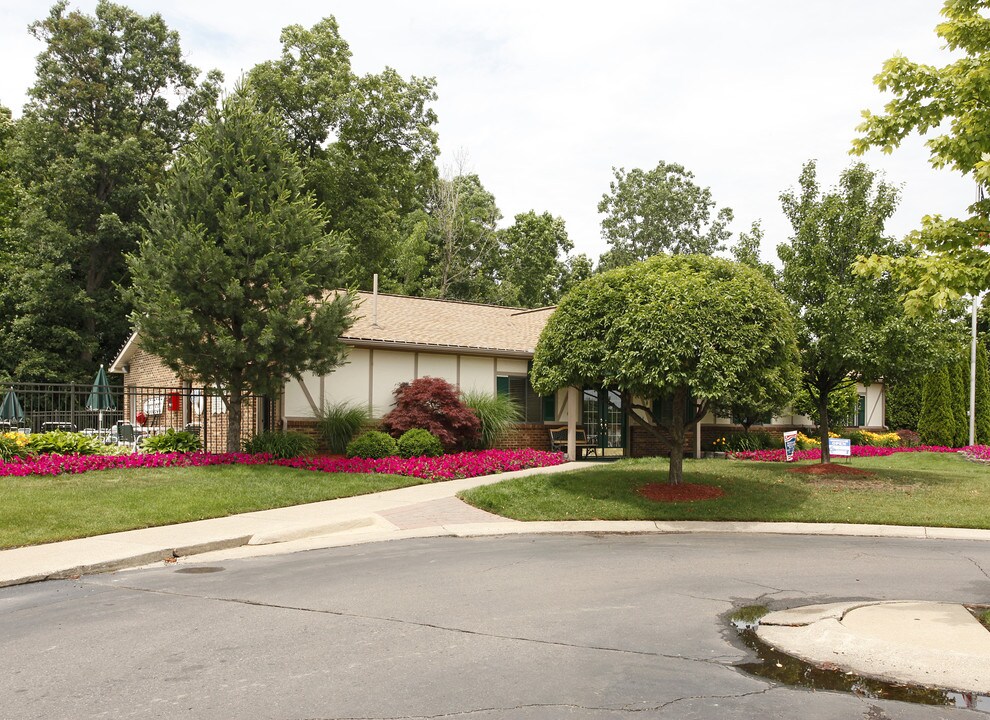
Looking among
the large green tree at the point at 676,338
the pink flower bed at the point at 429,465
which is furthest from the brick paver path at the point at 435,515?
the pink flower bed at the point at 429,465

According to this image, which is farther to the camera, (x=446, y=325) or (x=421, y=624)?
(x=446, y=325)

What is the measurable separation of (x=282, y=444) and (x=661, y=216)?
45.3 metres

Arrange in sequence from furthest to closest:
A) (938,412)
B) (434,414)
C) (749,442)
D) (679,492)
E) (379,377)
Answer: (938,412) < (749,442) < (379,377) < (434,414) < (679,492)

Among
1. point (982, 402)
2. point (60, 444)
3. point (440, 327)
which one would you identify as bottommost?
point (60, 444)

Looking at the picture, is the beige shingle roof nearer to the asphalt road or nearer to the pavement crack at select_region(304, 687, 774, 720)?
the asphalt road

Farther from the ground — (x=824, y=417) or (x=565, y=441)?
(x=824, y=417)

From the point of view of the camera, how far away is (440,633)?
6586 millimetres

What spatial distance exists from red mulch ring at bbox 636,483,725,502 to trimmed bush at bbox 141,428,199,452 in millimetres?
10288

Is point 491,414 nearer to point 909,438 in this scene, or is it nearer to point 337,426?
point 337,426

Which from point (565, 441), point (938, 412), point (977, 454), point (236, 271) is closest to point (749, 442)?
point (565, 441)

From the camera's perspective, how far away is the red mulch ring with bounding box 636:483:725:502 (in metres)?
15.1

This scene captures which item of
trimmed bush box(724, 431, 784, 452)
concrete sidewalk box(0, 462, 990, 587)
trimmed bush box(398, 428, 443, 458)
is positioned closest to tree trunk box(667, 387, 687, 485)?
concrete sidewalk box(0, 462, 990, 587)

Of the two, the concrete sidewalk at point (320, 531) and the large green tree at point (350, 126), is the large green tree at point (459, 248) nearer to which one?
the large green tree at point (350, 126)

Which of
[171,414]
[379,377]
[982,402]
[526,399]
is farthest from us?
[982,402]
